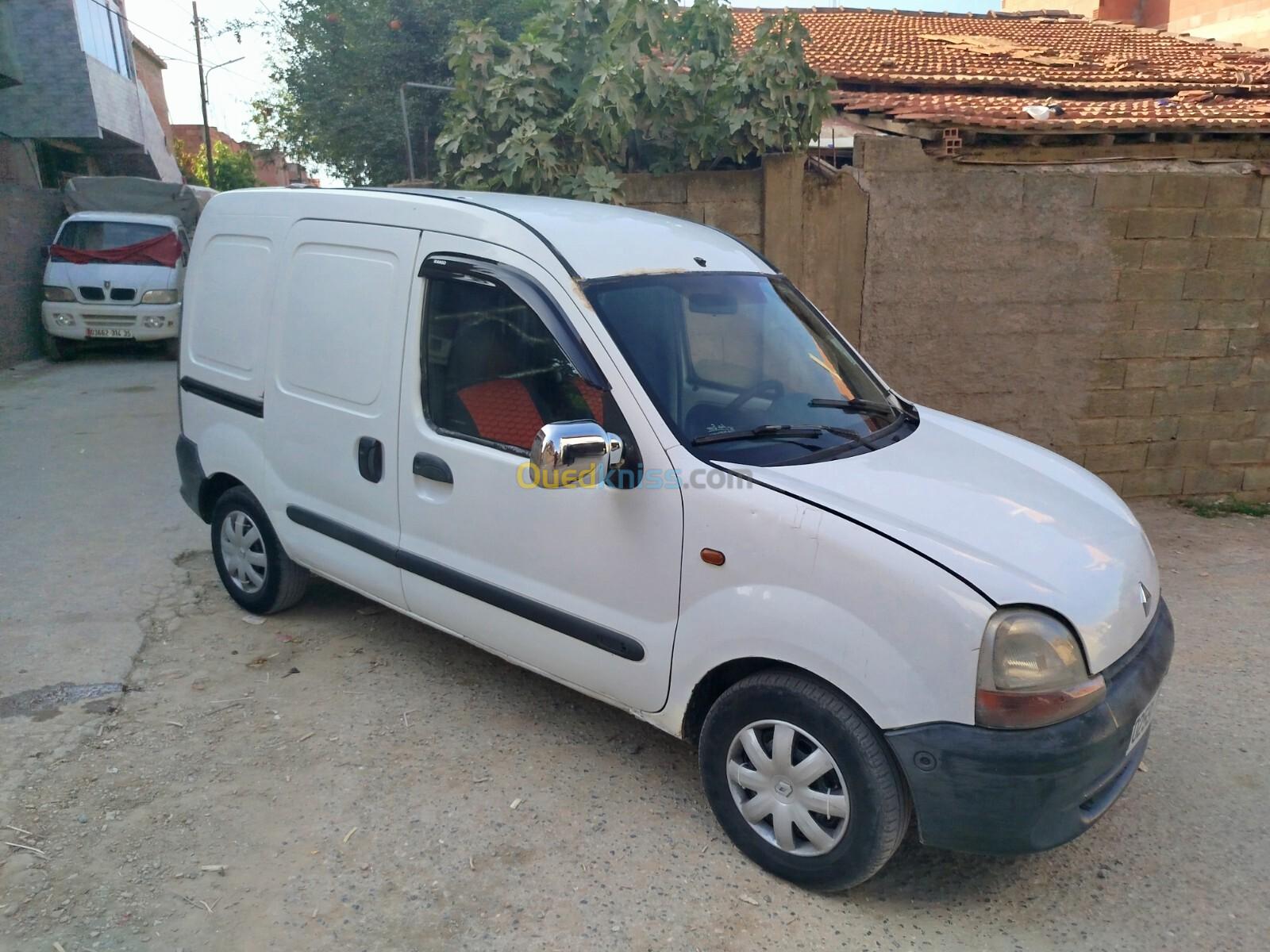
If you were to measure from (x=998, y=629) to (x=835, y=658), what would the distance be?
1.42 feet

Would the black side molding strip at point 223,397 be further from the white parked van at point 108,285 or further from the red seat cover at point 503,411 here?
the white parked van at point 108,285

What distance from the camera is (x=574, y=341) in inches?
123

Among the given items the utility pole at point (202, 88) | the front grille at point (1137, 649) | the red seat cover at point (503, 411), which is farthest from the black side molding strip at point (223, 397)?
the utility pole at point (202, 88)

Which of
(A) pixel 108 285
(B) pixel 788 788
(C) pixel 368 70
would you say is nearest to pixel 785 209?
(B) pixel 788 788

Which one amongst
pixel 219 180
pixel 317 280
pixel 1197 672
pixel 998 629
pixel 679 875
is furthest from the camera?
pixel 219 180

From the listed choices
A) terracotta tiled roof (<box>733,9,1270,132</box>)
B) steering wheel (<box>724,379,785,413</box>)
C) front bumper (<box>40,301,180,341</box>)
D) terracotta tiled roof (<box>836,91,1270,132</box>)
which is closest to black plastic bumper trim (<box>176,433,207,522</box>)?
steering wheel (<box>724,379,785,413</box>)

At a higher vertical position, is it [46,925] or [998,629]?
[998,629]

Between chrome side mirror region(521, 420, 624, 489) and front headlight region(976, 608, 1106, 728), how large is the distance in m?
1.18

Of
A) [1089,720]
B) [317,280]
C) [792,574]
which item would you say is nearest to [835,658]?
[792,574]

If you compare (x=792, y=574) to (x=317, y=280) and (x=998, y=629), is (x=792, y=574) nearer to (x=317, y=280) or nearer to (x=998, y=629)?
(x=998, y=629)

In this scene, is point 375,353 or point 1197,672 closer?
point 375,353

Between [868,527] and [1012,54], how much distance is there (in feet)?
37.4

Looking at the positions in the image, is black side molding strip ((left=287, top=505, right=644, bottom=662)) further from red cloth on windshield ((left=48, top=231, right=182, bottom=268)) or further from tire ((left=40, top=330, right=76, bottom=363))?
tire ((left=40, top=330, right=76, bottom=363))

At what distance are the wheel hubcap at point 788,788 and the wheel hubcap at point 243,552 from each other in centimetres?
272
